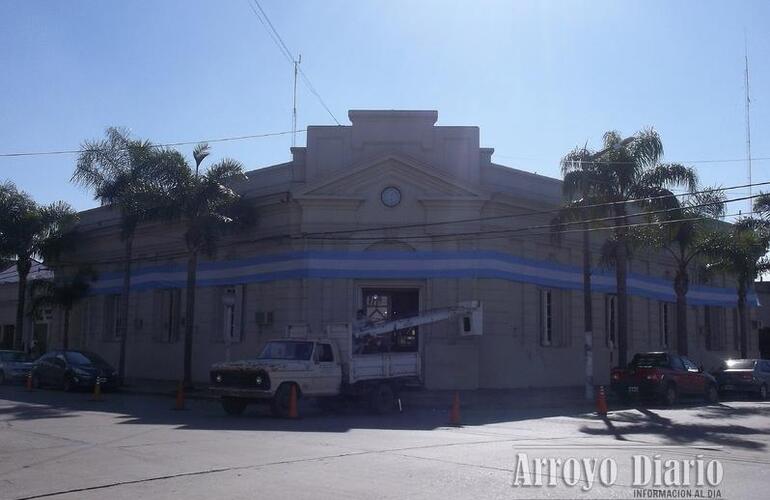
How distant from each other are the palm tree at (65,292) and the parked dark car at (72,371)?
622 cm

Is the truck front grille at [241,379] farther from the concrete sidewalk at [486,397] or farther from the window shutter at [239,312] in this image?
the window shutter at [239,312]

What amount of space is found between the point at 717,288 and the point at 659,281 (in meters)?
6.23

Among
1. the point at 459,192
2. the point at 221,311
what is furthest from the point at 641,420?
the point at 221,311

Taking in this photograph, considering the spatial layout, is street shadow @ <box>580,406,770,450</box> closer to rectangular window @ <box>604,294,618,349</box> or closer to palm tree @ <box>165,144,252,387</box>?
rectangular window @ <box>604,294,618,349</box>

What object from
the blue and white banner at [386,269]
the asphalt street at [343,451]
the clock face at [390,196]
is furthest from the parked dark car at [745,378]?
the clock face at [390,196]

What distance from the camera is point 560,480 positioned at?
1091 centimetres

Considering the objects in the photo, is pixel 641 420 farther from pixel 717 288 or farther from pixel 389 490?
pixel 717 288

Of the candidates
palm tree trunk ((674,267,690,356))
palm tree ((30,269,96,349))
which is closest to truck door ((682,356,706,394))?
palm tree trunk ((674,267,690,356))

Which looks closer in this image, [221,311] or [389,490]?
[389,490]

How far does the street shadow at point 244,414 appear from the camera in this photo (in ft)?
60.0

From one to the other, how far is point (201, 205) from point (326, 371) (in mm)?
10099

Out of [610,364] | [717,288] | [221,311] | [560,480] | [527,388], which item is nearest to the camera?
[560,480]

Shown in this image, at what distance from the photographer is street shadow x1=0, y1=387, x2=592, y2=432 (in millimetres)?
18297

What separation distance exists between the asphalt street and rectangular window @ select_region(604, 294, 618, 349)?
461 inches
